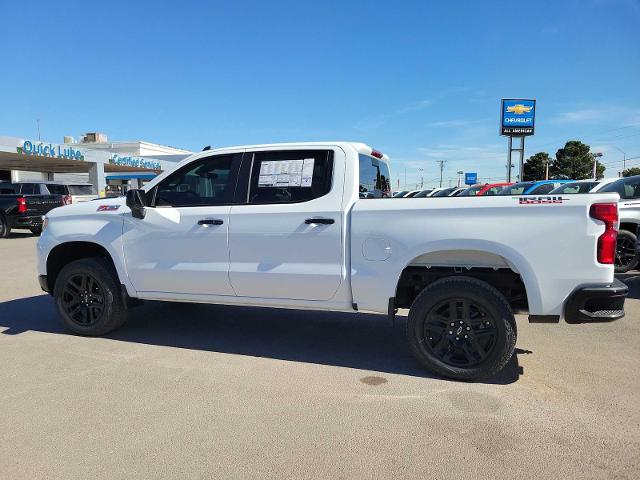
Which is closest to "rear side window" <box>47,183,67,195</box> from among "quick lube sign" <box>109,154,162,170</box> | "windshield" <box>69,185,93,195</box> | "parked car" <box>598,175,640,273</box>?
"windshield" <box>69,185,93,195</box>

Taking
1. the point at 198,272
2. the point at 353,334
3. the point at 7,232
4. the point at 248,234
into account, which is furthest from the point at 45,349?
the point at 7,232

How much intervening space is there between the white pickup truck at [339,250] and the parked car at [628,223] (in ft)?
16.6

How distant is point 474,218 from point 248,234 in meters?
1.97

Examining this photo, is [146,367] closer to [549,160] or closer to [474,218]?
[474,218]

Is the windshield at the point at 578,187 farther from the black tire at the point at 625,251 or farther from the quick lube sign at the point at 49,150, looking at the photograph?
the quick lube sign at the point at 49,150

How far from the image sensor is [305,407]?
3.41 m

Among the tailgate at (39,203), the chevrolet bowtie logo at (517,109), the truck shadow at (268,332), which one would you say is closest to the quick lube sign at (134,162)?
the tailgate at (39,203)

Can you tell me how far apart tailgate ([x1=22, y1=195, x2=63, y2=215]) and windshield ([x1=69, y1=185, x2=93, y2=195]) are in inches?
59.5

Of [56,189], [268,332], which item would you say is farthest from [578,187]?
[56,189]

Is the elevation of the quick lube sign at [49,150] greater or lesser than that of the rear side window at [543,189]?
greater

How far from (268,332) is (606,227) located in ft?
11.1

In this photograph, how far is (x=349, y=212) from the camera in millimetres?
4023

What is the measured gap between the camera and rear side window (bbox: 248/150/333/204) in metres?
4.24

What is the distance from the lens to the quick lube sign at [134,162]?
3753 centimetres
